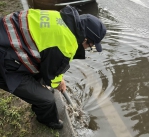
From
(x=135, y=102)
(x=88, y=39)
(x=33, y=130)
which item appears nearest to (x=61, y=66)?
(x=88, y=39)

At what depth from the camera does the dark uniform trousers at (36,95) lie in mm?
2795

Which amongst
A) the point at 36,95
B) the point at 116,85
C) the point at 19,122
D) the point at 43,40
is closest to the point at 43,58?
the point at 43,40

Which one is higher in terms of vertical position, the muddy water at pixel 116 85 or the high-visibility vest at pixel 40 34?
the high-visibility vest at pixel 40 34

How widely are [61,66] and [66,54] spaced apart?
0.16 metres

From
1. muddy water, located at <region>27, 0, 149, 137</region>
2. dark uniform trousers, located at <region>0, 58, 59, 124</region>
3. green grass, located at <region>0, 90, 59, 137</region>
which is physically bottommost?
muddy water, located at <region>27, 0, 149, 137</region>

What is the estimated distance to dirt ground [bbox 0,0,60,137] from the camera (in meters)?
3.21

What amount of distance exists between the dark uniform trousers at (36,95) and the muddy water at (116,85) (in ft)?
2.66

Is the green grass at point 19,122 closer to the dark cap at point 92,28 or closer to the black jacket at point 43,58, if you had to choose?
the black jacket at point 43,58

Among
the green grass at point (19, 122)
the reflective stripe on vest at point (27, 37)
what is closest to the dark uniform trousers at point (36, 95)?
the green grass at point (19, 122)

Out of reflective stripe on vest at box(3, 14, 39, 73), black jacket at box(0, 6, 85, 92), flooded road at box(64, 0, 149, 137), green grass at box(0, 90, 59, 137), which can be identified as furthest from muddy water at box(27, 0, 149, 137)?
reflective stripe on vest at box(3, 14, 39, 73)

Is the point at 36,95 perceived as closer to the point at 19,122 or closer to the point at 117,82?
the point at 19,122

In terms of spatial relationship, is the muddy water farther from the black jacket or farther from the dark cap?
the dark cap

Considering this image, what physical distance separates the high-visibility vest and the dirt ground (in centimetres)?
107

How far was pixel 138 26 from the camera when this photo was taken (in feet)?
20.5
